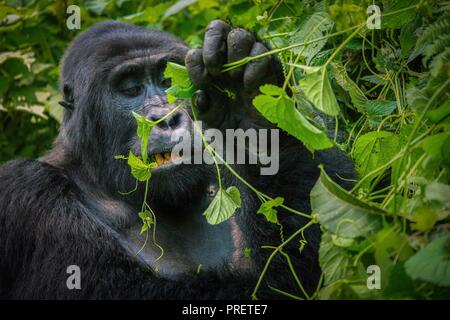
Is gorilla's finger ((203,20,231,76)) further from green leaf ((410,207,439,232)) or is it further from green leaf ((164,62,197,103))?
green leaf ((410,207,439,232))

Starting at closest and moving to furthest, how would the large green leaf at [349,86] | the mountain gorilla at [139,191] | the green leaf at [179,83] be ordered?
the green leaf at [179,83] → the mountain gorilla at [139,191] → the large green leaf at [349,86]

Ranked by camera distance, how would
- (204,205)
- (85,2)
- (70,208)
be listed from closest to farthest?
(70,208), (204,205), (85,2)

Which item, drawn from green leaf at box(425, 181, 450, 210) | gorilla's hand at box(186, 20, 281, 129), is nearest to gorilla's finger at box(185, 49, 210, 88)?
gorilla's hand at box(186, 20, 281, 129)

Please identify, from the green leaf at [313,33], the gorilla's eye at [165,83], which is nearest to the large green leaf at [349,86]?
the green leaf at [313,33]

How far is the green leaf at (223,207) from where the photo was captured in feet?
9.39

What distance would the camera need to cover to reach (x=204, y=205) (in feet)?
13.0

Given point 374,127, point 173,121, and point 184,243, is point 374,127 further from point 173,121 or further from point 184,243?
point 184,243

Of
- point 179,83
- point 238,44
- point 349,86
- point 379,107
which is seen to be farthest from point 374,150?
point 179,83

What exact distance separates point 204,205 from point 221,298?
83cm

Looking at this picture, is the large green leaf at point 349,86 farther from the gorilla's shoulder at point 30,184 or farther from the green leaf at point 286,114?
the gorilla's shoulder at point 30,184

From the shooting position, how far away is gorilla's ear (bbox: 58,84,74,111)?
13.7ft

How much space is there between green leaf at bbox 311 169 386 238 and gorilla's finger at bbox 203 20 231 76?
72cm
